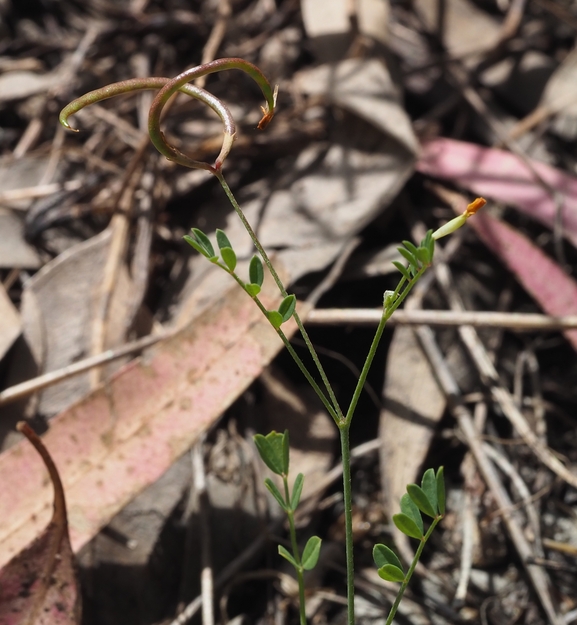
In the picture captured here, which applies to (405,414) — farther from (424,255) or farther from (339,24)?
(339,24)

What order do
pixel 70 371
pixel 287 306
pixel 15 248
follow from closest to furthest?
pixel 287 306 < pixel 70 371 < pixel 15 248

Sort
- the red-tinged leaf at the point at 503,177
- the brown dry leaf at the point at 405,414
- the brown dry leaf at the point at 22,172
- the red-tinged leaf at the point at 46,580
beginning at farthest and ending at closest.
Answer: the brown dry leaf at the point at 22,172 < the red-tinged leaf at the point at 503,177 < the brown dry leaf at the point at 405,414 < the red-tinged leaf at the point at 46,580

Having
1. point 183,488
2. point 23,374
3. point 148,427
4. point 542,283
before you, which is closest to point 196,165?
point 148,427

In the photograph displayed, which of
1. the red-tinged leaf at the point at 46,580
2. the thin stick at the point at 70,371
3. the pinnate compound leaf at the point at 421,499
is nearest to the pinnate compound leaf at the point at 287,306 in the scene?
the pinnate compound leaf at the point at 421,499

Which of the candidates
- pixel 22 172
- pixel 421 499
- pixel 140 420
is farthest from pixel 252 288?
pixel 22 172

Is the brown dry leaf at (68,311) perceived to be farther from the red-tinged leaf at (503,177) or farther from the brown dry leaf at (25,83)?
the red-tinged leaf at (503,177)

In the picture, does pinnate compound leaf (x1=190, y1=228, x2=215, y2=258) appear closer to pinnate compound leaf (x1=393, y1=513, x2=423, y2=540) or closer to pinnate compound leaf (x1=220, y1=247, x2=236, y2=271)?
pinnate compound leaf (x1=220, y1=247, x2=236, y2=271)
